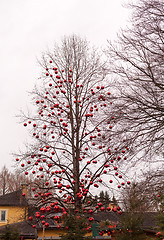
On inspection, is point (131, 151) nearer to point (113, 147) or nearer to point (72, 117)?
point (113, 147)

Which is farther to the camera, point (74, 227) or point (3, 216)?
point (3, 216)

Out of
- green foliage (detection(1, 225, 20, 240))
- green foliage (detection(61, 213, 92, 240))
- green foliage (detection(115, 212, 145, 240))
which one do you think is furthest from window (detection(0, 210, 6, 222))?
green foliage (detection(61, 213, 92, 240))

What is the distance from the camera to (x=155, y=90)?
6.41m

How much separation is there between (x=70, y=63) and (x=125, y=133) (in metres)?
4.58

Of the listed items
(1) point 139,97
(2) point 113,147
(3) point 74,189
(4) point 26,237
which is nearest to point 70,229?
(3) point 74,189

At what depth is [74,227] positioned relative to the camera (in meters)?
7.09

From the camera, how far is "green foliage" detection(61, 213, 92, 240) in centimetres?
694

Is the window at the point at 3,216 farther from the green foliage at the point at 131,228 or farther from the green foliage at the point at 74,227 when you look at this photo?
the green foliage at the point at 74,227

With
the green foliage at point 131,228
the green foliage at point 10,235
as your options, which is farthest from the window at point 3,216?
the green foliage at point 131,228

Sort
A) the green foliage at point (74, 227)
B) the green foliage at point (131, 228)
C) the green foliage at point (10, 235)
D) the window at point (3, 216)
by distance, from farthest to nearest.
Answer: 1. the window at point (3, 216)
2. the green foliage at point (10, 235)
3. the green foliage at point (131, 228)
4. the green foliage at point (74, 227)

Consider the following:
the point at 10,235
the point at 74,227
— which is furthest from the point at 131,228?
the point at 10,235

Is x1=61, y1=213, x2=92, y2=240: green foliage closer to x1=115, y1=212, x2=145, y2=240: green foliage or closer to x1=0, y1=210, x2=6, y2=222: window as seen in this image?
x1=115, y1=212, x2=145, y2=240: green foliage

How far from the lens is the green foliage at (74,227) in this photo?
6.94 meters

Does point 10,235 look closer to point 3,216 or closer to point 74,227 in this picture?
point 74,227
